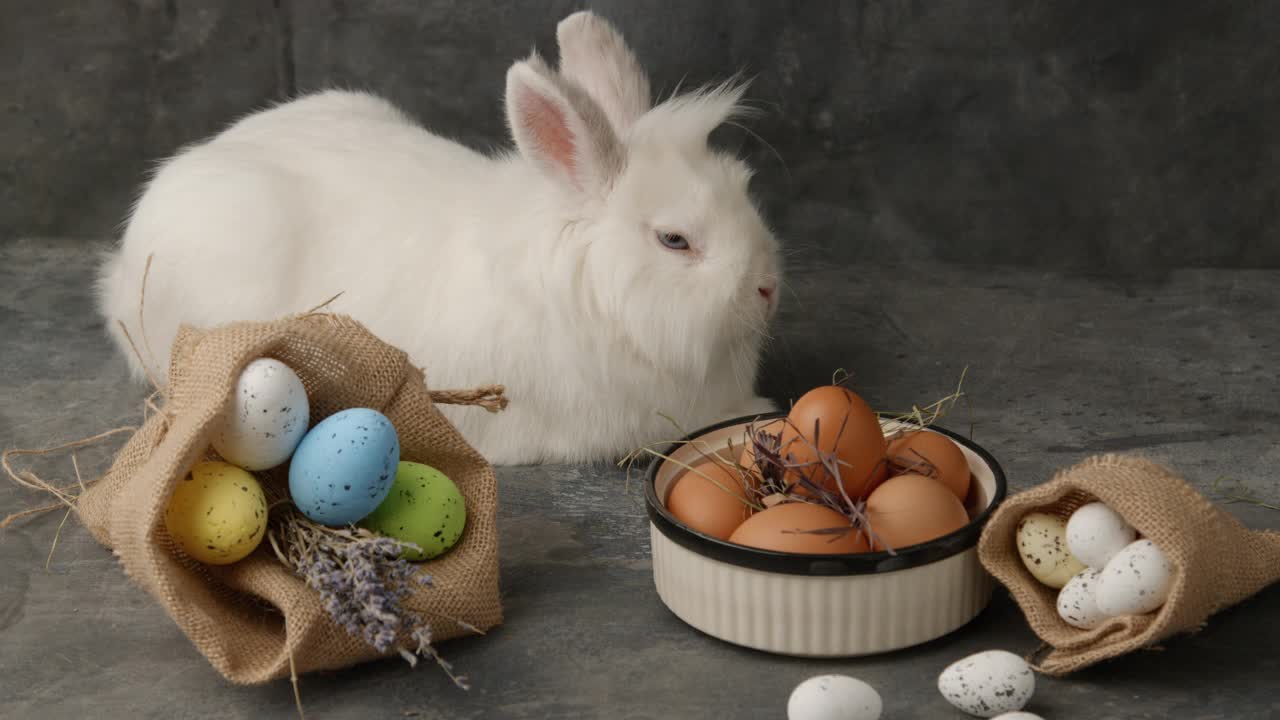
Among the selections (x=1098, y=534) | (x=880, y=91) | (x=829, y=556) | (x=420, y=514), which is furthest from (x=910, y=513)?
(x=880, y=91)

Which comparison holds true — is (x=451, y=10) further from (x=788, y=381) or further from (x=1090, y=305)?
(x=1090, y=305)

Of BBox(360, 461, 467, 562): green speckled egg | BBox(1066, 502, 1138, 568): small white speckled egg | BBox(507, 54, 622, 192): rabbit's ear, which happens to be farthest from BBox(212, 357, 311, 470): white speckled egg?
BBox(1066, 502, 1138, 568): small white speckled egg

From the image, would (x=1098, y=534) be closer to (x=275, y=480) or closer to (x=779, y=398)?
(x=275, y=480)

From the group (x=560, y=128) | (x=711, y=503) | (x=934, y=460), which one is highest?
(x=560, y=128)

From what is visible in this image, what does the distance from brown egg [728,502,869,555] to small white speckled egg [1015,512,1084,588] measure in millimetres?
→ 251

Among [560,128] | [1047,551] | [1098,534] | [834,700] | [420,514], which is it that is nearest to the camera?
[834,700]

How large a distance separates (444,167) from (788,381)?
993 millimetres

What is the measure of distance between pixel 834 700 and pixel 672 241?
116 centimetres

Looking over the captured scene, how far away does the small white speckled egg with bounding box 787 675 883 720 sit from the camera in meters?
2.11

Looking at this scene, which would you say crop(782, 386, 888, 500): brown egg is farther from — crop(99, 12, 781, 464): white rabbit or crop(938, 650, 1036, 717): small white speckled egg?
crop(99, 12, 781, 464): white rabbit

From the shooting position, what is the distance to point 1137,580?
2.18 m

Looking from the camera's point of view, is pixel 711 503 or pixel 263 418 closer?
pixel 263 418

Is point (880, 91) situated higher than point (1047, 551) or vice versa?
point (880, 91)

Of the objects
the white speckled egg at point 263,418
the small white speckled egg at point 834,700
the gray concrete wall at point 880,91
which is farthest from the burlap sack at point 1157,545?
the gray concrete wall at point 880,91
